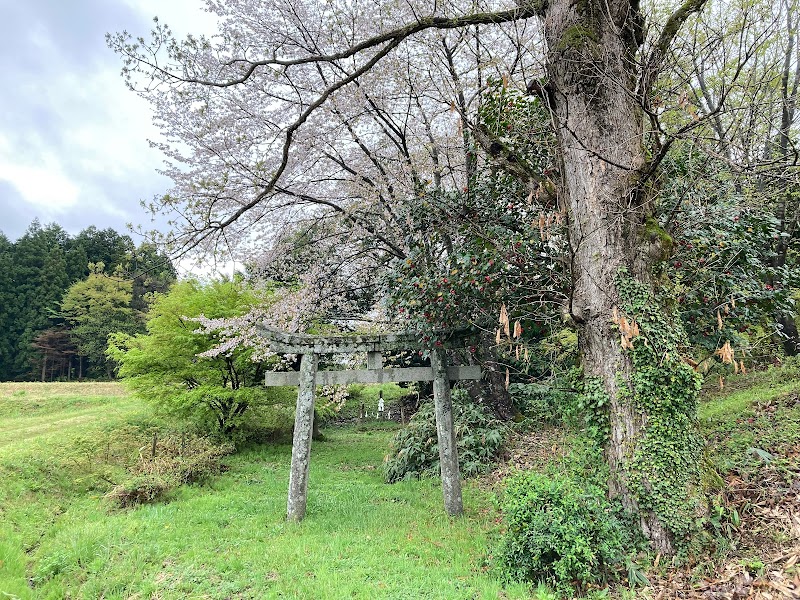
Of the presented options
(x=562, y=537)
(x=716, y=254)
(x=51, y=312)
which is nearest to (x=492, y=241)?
(x=716, y=254)

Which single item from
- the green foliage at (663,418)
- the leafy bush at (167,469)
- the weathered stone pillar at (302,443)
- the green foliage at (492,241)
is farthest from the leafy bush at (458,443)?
the green foliage at (663,418)

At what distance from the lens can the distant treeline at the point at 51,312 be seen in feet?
86.9

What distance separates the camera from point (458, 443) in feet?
26.1

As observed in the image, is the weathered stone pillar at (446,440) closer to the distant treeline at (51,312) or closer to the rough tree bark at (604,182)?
the rough tree bark at (604,182)

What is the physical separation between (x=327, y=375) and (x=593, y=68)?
190 inches

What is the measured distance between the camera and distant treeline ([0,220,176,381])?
86.9ft

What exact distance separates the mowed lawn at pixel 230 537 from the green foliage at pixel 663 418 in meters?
1.36

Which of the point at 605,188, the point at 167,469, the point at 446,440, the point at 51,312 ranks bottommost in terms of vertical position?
the point at 167,469

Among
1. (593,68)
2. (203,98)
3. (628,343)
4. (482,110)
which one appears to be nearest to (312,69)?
(203,98)

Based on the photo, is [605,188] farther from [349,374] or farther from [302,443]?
[302,443]

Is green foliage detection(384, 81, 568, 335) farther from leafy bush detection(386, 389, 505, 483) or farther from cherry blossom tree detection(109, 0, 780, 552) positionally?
leafy bush detection(386, 389, 505, 483)

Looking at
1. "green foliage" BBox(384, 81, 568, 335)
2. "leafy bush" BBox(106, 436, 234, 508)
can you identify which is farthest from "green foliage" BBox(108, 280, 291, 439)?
"green foliage" BBox(384, 81, 568, 335)

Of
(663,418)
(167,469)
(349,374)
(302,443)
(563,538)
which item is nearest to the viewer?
(563,538)

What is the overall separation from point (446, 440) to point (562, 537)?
2358 millimetres
